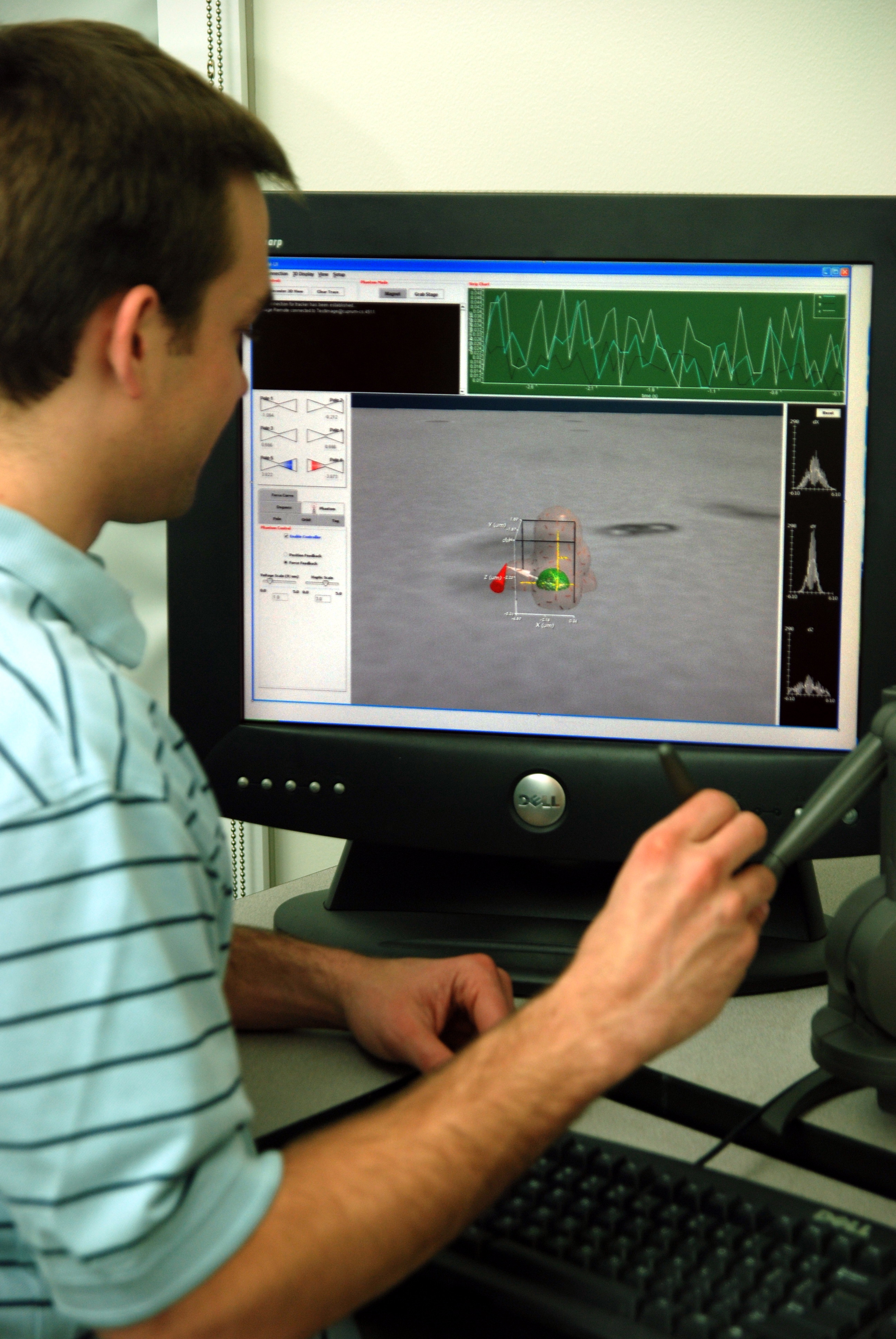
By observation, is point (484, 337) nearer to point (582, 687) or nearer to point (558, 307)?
point (558, 307)

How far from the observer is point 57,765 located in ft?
1.56

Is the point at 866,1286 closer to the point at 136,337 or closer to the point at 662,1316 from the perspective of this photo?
the point at 662,1316

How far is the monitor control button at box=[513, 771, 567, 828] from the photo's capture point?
37.2 inches

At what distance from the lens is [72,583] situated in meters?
0.60

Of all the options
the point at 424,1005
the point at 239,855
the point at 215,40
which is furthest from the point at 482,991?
the point at 215,40

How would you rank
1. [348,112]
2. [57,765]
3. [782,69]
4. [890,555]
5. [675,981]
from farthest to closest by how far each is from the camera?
[348,112] → [782,69] → [890,555] → [675,981] → [57,765]

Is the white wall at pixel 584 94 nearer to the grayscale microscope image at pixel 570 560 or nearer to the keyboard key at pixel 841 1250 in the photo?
the grayscale microscope image at pixel 570 560

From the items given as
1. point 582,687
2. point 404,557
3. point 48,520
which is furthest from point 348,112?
point 48,520

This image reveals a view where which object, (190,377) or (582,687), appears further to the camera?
(582,687)

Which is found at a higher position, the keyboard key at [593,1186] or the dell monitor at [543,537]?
the dell monitor at [543,537]

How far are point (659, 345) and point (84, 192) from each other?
45cm

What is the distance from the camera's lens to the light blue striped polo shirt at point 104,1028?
45 cm

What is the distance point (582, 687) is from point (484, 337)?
0.28 m

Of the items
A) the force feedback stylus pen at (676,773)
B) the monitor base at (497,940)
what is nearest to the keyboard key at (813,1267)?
the force feedback stylus pen at (676,773)
